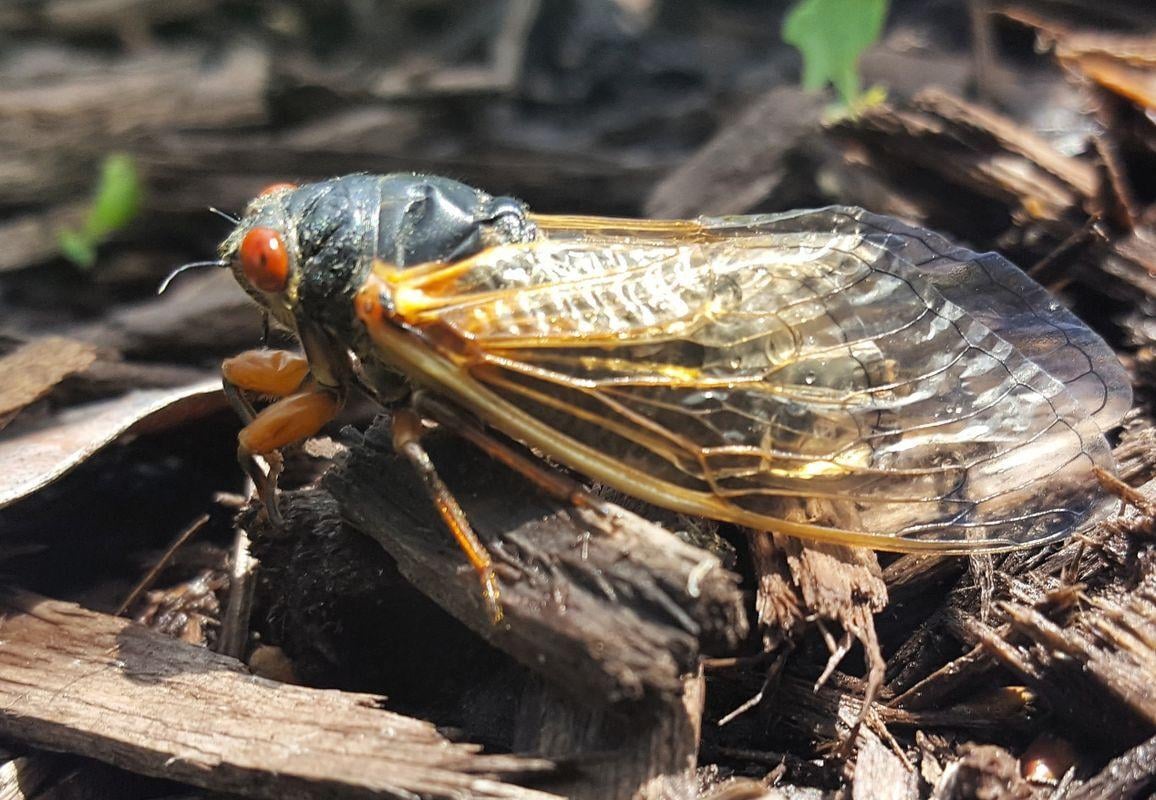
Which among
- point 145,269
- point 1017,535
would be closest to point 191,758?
point 1017,535

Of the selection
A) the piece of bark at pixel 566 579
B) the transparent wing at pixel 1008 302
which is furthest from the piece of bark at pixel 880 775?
the transparent wing at pixel 1008 302

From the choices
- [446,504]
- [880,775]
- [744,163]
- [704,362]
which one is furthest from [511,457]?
[744,163]

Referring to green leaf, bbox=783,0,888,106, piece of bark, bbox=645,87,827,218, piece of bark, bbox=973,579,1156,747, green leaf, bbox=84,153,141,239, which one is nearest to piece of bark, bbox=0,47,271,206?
green leaf, bbox=84,153,141,239

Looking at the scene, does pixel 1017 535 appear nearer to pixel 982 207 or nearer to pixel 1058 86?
pixel 982 207

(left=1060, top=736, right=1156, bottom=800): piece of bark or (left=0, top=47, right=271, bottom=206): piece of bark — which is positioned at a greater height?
(left=1060, top=736, right=1156, bottom=800): piece of bark

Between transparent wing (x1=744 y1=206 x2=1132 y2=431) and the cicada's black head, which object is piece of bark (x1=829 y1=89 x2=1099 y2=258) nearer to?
transparent wing (x1=744 y1=206 x2=1132 y2=431)

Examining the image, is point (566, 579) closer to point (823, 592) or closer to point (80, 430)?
point (823, 592)
